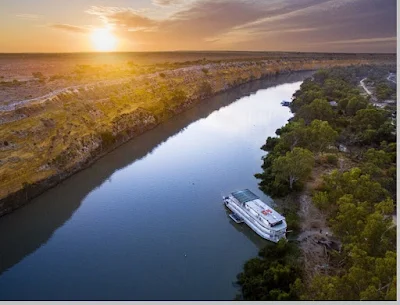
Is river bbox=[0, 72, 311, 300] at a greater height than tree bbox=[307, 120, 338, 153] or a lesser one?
lesser

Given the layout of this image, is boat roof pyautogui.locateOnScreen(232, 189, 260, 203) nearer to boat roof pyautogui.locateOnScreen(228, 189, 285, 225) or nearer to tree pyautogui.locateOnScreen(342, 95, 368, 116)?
boat roof pyautogui.locateOnScreen(228, 189, 285, 225)

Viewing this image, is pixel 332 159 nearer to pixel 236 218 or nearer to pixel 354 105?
pixel 236 218

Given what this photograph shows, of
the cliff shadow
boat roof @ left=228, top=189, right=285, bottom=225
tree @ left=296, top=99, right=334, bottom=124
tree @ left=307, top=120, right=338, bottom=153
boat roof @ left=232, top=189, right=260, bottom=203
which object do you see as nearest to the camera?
boat roof @ left=228, top=189, right=285, bottom=225

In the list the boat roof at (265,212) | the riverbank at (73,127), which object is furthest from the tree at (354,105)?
the boat roof at (265,212)

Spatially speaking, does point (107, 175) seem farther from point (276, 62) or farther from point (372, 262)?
point (276, 62)

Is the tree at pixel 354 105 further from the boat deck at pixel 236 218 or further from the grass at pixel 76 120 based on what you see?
the boat deck at pixel 236 218

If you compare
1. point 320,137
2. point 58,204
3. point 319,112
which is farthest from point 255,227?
point 319,112

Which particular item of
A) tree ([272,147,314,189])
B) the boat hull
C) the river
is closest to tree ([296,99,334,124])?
the river
